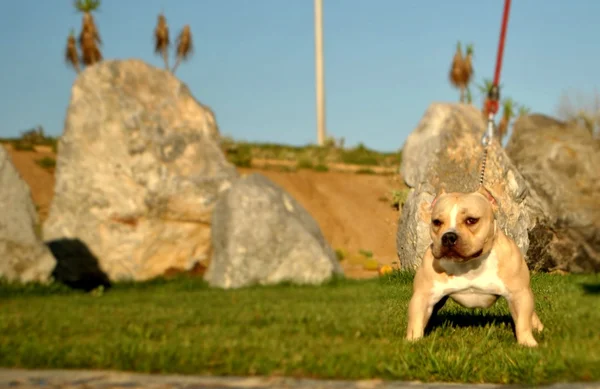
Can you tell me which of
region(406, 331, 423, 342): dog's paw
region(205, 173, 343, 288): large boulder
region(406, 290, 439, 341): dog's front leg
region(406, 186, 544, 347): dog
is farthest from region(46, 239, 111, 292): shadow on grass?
region(406, 186, 544, 347): dog

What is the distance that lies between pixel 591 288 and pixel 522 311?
10.4m

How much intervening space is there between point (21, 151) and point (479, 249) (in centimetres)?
2890

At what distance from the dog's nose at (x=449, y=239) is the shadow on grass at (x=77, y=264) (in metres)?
15.8

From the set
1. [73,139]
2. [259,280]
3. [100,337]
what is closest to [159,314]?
[100,337]

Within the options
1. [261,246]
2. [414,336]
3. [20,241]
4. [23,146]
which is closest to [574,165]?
[261,246]

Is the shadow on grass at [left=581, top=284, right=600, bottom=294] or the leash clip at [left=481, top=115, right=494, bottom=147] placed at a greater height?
the leash clip at [left=481, top=115, right=494, bottom=147]

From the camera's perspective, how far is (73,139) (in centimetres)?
1836

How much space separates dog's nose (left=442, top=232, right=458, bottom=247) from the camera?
98.5 inches

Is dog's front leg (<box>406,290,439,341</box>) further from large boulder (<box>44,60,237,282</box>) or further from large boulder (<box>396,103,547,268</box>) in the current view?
large boulder (<box>44,60,237,282</box>)

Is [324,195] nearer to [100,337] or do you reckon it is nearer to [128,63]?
[128,63]

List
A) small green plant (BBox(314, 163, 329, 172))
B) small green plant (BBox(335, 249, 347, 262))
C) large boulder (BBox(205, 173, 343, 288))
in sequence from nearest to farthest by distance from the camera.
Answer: large boulder (BBox(205, 173, 343, 288)) < small green plant (BBox(335, 249, 347, 262)) < small green plant (BBox(314, 163, 329, 172))

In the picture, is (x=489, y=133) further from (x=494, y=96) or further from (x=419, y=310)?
(x=419, y=310)

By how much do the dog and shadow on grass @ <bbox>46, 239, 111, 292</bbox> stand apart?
15613 millimetres

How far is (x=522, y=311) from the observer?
2.72 meters
